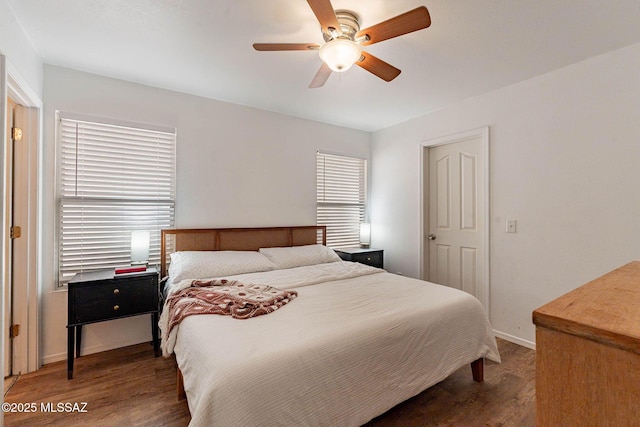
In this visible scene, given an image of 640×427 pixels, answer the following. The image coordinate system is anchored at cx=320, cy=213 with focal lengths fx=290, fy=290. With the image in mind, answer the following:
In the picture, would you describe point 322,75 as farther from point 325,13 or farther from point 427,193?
point 427,193

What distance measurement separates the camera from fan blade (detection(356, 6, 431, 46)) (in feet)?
4.75

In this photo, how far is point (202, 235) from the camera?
120 inches

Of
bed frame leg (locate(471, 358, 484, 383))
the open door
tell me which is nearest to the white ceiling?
the open door

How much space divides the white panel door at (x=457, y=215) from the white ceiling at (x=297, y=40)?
669 millimetres

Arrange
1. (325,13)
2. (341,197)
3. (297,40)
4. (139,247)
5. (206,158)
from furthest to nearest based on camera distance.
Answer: (341,197) → (206,158) → (139,247) → (297,40) → (325,13)

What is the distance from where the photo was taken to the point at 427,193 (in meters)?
3.71

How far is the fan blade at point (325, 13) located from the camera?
1406 millimetres

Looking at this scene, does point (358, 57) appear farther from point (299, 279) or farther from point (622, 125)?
point (622, 125)

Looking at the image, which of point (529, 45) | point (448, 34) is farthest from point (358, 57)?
point (529, 45)

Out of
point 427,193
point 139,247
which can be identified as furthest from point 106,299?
point 427,193

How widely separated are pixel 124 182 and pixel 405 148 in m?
3.27

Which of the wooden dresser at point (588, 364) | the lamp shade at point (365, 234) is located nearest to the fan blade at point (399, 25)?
the wooden dresser at point (588, 364)

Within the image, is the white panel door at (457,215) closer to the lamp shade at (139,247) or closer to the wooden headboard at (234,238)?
the wooden headboard at (234,238)

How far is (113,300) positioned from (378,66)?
2.70 meters
